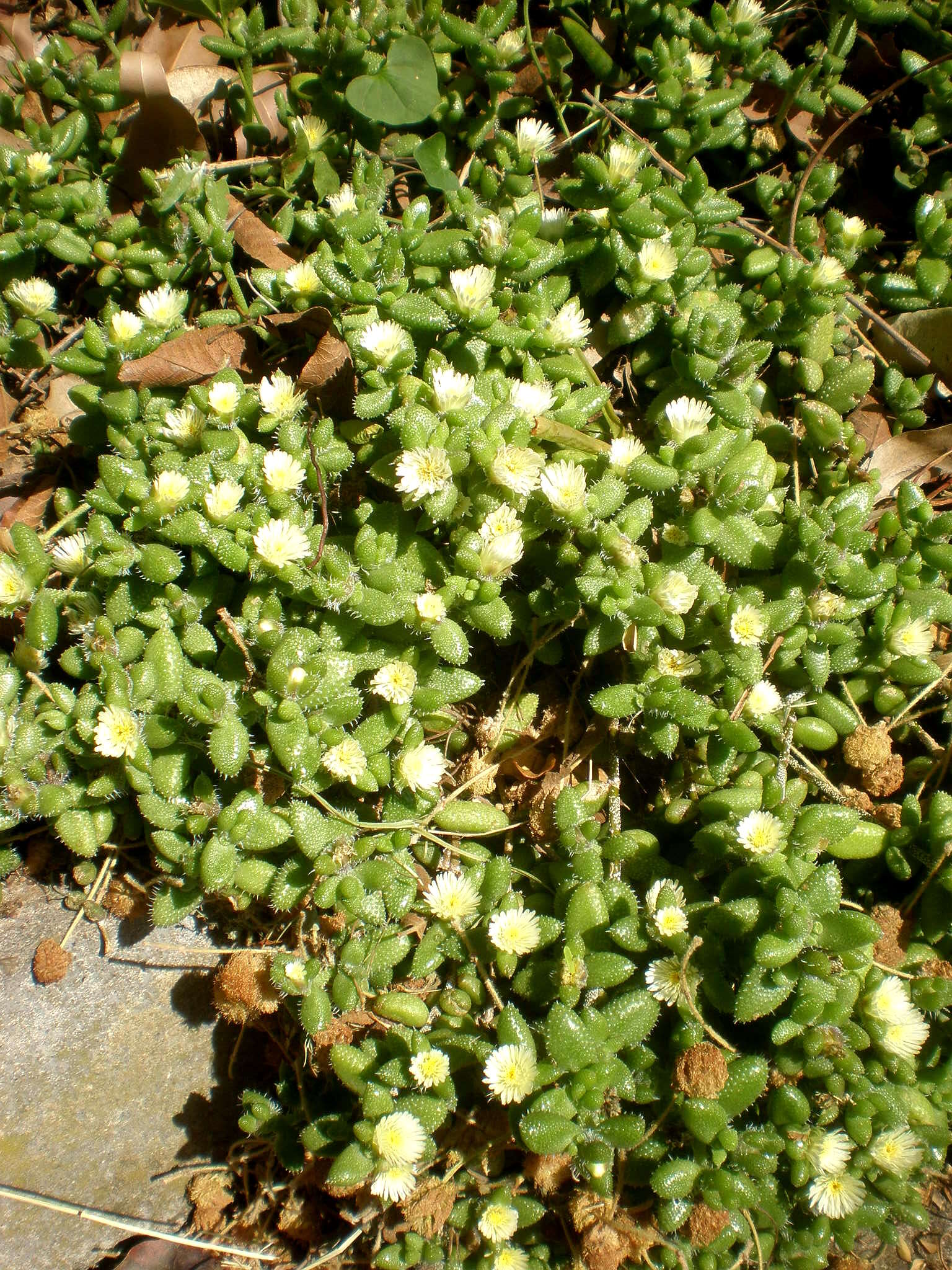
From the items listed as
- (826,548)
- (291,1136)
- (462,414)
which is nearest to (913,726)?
(826,548)

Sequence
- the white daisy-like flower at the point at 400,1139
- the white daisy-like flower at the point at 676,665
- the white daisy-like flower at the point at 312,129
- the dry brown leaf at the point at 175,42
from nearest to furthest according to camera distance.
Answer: the white daisy-like flower at the point at 400,1139
the white daisy-like flower at the point at 676,665
the white daisy-like flower at the point at 312,129
the dry brown leaf at the point at 175,42

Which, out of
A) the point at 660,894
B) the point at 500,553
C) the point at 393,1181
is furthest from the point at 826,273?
the point at 393,1181

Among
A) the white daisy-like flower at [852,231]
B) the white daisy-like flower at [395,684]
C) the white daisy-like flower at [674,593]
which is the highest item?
the white daisy-like flower at [852,231]

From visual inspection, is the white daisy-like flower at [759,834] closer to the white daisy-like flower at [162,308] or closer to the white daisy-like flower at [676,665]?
the white daisy-like flower at [676,665]

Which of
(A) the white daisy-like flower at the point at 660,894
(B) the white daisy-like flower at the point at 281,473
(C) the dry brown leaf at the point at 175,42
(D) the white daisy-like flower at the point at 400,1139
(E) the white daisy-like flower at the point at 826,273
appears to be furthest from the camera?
(C) the dry brown leaf at the point at 175,42

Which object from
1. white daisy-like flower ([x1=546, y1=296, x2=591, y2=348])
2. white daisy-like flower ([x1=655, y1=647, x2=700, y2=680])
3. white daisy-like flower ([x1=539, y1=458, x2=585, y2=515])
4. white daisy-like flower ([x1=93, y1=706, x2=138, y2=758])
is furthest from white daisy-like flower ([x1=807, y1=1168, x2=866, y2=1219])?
white daisy-like flower ([x1=546, y1=296, x2=591, y2=348])

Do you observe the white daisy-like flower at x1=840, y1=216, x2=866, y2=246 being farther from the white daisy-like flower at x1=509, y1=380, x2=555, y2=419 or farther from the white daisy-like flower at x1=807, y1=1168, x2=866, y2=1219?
the white daisy-like flower at x1=807, y1=1168, x2=866, y2=1219

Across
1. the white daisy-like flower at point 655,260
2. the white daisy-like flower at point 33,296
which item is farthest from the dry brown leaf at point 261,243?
the white daisy-like flower at point 655,260

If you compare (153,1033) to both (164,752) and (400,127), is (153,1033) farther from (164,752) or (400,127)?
(400,127)
